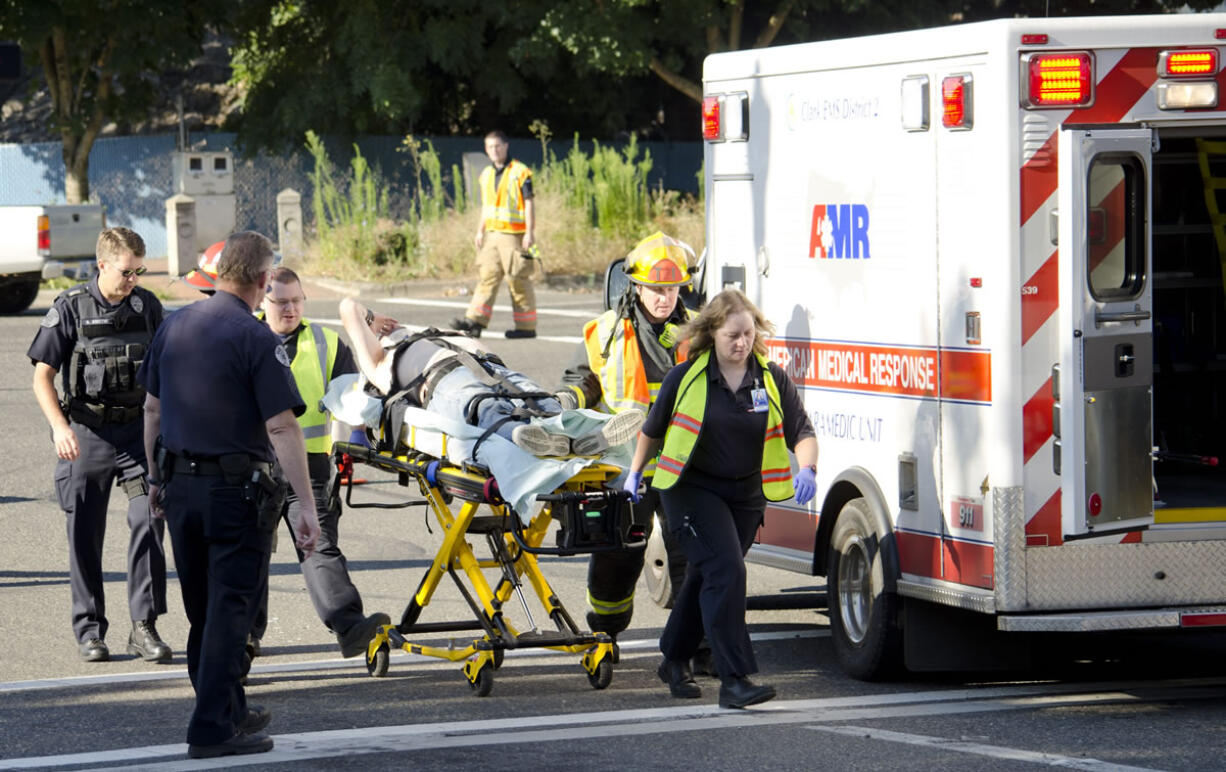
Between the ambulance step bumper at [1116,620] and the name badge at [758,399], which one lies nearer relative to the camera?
the ambulance step bumper at [1116,620]

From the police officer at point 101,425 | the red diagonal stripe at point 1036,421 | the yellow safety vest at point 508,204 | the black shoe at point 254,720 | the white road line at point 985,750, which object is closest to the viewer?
the white road line at point 985,750

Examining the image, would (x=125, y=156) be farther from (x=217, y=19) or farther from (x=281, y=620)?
(x=281, y=620)

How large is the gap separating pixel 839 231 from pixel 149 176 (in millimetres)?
24459

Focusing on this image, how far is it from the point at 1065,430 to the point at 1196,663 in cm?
203

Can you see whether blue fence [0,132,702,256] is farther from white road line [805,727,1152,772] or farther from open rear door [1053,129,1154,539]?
white road line [805,727,1152,772]

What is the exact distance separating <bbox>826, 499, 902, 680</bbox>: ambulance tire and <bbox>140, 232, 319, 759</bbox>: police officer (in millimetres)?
2402

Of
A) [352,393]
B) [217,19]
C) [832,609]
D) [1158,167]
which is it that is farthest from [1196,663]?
[217,19]

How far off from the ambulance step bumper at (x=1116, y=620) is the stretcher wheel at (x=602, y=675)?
164 cm

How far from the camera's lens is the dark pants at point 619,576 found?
827 centimetres

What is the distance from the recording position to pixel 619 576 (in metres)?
8.27

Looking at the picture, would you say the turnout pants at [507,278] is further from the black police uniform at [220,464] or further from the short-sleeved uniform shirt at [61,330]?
the black police uniform at [220,464]

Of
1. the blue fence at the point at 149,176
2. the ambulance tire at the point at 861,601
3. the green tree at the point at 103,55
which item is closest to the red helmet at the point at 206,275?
the ambulance tire at the point at 861,601

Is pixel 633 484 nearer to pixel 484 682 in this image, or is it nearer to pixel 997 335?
pixel 484 682

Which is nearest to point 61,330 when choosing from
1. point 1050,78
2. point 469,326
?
point 1050,78
